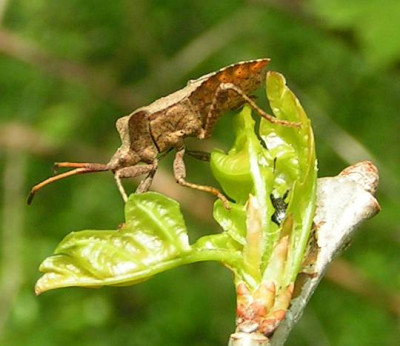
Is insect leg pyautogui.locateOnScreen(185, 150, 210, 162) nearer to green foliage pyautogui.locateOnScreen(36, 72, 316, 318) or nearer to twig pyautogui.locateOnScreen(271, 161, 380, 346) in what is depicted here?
green foliage pyautogui.locateOnScreen(36, 72, 316, 318)

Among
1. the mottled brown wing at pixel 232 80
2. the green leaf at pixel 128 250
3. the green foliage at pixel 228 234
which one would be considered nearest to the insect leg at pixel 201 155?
the mottled brown wing at pixel 232 80

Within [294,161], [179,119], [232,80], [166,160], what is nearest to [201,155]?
[179,119]

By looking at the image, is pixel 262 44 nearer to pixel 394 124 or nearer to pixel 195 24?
pixel 195 24

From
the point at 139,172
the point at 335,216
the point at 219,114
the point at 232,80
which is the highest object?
the point at 232,80

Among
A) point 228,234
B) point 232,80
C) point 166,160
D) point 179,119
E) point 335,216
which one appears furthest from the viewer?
point 166,160

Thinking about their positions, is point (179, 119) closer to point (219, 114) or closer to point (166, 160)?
point (219, 114)

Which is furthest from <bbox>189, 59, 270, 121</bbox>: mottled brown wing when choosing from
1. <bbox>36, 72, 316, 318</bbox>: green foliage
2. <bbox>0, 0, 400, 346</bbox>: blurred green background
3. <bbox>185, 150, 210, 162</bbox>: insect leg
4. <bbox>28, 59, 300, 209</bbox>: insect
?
<bbox>0, 0, 400, 346</bbox>: blurred green background

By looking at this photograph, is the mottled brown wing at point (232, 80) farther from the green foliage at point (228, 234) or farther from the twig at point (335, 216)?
the twig at point (335, 216)

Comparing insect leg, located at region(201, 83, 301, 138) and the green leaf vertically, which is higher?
insect leg, located at region(201, 83, 301, 138)
